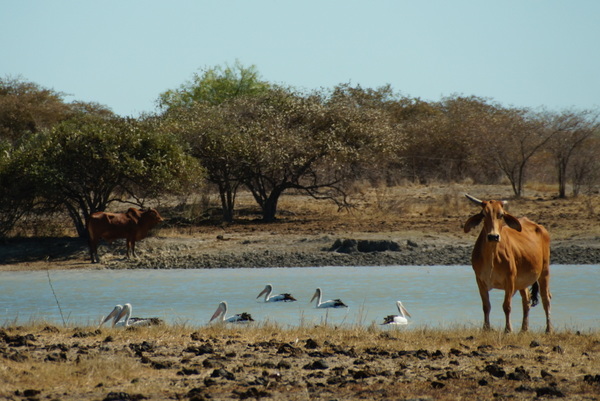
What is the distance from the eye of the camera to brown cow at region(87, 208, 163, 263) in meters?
23.9

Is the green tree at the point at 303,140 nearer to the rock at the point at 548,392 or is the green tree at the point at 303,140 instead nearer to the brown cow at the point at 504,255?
the brown cow at the point at 504,255

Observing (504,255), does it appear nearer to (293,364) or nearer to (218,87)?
(293,364)

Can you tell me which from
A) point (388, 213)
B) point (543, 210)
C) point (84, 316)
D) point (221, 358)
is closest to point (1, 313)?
point (84, 316)

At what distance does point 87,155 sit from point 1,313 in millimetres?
9519

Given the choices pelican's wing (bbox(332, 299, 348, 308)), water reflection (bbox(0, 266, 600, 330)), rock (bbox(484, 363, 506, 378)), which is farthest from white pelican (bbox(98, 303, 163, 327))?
rock (bbox(484, 363, 506, 378))

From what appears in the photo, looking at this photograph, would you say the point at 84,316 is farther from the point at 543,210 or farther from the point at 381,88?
the point at 381,88

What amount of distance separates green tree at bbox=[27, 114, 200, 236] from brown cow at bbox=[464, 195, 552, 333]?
48.3 feet

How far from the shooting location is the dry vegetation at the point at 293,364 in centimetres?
788

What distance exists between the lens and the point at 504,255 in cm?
1183

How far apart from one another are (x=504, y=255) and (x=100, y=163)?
16.1 m

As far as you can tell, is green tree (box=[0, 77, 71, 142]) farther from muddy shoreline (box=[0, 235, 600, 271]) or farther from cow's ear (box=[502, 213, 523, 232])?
cow's ear (box=[502, 213, 523, 232])

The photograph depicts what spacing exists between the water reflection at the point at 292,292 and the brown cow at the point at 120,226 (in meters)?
1.25

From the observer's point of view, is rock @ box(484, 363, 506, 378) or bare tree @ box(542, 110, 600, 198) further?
bare tree @ box(542, 110, 600, 198)

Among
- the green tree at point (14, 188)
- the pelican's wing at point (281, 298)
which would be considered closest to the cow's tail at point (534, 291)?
the pelican's wing at point (281, 298)
